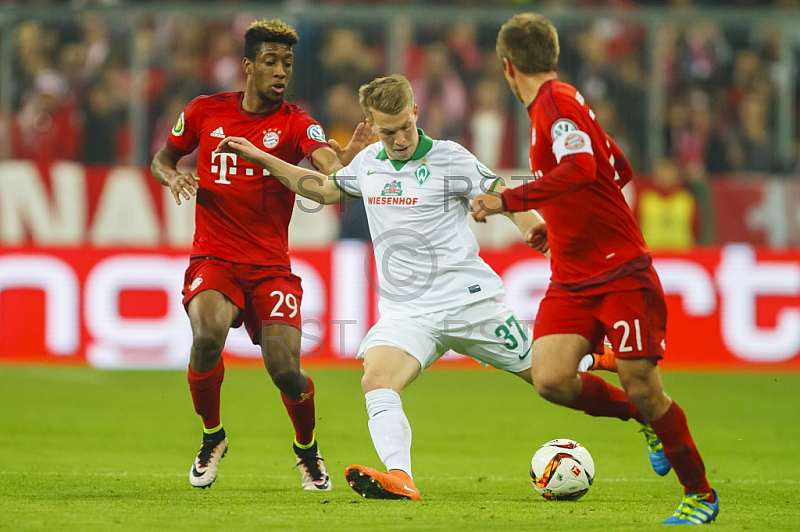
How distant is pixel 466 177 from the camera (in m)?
6.77

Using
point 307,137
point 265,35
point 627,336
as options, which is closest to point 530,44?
point 627,336

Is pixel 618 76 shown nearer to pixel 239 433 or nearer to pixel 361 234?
pixel 361 234

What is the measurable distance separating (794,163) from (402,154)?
927cm

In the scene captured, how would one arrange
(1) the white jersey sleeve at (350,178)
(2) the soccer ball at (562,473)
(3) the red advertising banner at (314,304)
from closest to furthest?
(2) the soccer ball at (562,473), (1) the white jersey sleeve at (350,178), (3) the red advertising banner at (314,304)

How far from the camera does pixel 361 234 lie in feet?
47.2

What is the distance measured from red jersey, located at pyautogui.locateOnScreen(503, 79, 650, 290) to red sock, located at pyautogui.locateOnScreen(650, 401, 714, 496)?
72 cm

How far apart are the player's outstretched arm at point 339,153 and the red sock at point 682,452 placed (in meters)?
2.52

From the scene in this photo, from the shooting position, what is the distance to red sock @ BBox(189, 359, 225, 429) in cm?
698

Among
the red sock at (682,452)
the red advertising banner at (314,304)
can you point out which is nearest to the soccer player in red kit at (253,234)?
the red sock at (682,452)

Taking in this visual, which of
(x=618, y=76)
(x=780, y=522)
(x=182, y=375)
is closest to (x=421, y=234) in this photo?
(x=780, y=522)

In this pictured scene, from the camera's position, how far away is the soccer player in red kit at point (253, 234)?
274 inches

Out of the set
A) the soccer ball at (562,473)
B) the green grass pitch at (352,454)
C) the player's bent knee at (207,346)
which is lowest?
the green grass pitch at (352,454)

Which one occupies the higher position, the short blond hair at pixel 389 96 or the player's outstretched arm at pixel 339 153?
the short blond hair at pixel 389 96

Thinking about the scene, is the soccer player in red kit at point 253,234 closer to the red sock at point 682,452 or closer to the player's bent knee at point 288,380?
the player's bent knee at point 288,380
